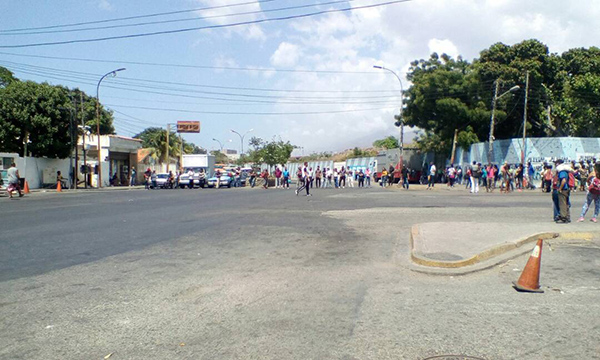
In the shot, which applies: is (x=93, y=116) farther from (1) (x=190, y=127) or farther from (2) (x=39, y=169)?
(2) (x=39, y=169)

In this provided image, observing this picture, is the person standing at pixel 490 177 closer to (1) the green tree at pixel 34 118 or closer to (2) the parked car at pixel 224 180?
(2) the parked car at pixel 224 180

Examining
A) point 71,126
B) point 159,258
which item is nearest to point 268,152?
point 71,126

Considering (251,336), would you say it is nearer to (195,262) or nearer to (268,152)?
(195,262)

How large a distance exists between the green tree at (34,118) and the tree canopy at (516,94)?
31.8 m

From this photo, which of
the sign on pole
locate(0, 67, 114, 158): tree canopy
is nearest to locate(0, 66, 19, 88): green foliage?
locate(0, 67, 114, 158): tree canopy

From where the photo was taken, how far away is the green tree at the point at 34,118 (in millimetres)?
36344

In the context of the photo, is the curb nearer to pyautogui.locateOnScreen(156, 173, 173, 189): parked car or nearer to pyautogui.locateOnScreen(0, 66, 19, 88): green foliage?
pyautogui.locateOnScreen(156, 173, 173, 189): parked car

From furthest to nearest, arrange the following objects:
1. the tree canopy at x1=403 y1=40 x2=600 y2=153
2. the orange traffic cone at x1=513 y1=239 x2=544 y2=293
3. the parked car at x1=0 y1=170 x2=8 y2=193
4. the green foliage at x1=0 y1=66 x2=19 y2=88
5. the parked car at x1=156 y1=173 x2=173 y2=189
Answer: the green foliage at x1=0 y1=66 x2=19 y2=88, the parked car at x1=156 y1=173 x2=173 y2=189, the tree canopy at x1=403 y1=40 x2=600 y2=153, the parked car at x1=0 y1=170 x2=8 y2=193, the orange traffic cone at x1=513 y1=239 x2=544 y2=293

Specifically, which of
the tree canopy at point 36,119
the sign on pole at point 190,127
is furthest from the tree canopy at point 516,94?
the sign on pole at point 190,127

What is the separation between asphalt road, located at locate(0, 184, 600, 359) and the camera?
4422 mm

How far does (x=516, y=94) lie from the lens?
4041 centimetres

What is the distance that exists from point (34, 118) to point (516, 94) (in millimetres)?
39151

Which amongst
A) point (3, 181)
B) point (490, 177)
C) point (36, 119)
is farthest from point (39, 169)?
point (490, 177)

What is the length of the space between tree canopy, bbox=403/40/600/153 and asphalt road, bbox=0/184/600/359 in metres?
33.3
